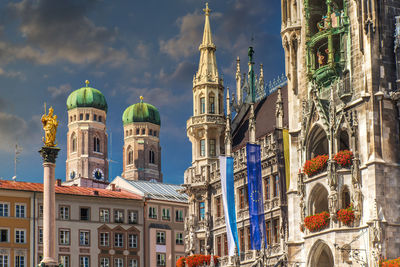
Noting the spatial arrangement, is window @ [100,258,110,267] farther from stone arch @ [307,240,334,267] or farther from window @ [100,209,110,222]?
stone arch @ [307,240,334,267]

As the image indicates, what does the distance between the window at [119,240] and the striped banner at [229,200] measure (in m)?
34.2

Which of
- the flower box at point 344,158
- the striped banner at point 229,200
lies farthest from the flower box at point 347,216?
the striped banner at point 229,200

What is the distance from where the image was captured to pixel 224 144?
75.8 m

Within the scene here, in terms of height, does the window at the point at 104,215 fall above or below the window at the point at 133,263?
above

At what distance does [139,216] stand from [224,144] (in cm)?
2845

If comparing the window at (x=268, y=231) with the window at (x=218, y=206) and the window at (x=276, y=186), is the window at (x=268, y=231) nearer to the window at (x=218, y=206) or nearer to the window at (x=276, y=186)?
the window at (x=276, y=186)

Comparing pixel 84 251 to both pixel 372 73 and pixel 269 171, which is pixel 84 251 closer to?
pixel 269 171

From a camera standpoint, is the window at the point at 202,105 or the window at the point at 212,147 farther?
the window at the point at 202,105

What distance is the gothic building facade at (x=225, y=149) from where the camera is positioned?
213 ft

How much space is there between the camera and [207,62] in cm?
7756

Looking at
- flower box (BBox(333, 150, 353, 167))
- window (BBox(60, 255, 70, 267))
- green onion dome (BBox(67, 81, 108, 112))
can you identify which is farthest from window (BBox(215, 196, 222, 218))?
green onion dome (BBox(67, 81, 108, 112))

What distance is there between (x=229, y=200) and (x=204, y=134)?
1104cm

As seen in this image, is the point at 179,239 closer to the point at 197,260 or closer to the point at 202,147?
the point at 202,147

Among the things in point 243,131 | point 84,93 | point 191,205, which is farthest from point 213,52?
point 84,93
